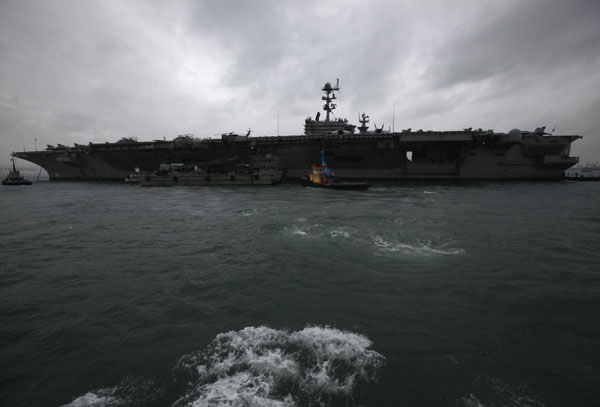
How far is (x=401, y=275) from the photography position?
6152mm

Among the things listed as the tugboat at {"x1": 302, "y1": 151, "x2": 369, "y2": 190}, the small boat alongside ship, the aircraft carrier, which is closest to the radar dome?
the aircraft carrier

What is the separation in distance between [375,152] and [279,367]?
31814mm

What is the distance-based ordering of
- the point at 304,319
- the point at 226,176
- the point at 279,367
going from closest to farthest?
the point at 279,367
the point at 304,319
the point at 226,176

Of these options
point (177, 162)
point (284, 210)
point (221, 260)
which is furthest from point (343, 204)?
point (177, 162)

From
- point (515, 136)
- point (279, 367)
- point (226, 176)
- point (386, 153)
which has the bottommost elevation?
point (279, 367)

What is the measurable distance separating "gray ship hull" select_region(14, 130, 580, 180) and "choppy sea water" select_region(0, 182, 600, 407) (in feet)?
77.4

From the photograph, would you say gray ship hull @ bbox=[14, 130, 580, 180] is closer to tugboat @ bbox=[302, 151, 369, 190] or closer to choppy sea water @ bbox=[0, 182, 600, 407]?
tugboat @ bbox=[302, 151, 369, 190]

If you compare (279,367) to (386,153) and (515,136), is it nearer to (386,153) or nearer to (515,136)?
(386,153)

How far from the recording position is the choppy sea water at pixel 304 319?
10.5ft

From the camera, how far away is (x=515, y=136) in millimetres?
29203

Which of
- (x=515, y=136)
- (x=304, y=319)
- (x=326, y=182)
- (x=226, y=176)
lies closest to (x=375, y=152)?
(x=326, y=182)

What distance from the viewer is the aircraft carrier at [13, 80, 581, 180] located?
30141mm

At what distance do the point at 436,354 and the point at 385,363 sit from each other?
78cm

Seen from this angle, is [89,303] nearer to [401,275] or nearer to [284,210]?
[401,275]
